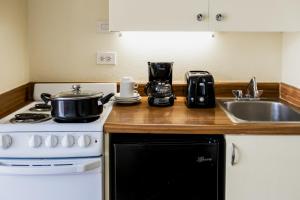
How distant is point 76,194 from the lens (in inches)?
73.2

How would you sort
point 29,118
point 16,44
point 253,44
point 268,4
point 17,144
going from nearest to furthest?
point 17,144 → point 29,118 → point 268,4 → point 16,44 → point 253,44

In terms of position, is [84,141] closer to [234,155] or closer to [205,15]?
[234,155]

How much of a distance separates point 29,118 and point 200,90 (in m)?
0.91

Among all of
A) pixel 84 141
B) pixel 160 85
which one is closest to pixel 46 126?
pixel 84 141

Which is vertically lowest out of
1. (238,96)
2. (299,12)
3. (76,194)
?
(76,194)

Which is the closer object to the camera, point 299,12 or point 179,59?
point 299,12

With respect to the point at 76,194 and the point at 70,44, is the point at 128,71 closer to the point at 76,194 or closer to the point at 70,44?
the point at 70,44

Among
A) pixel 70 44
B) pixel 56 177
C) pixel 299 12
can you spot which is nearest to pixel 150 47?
pixel 70 44

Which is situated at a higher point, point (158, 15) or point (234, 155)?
point (158, 15)

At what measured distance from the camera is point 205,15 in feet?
7.17

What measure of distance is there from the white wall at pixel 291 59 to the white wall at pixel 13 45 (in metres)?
1.60

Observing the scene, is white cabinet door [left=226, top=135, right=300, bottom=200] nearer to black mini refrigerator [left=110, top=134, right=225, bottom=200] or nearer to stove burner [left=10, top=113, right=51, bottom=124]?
black mini refrigerator [left=110, top=134, right=225, bottom=200]

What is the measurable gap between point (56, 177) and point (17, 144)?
0.23m

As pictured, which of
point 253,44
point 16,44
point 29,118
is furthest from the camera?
Result: point 253,44
